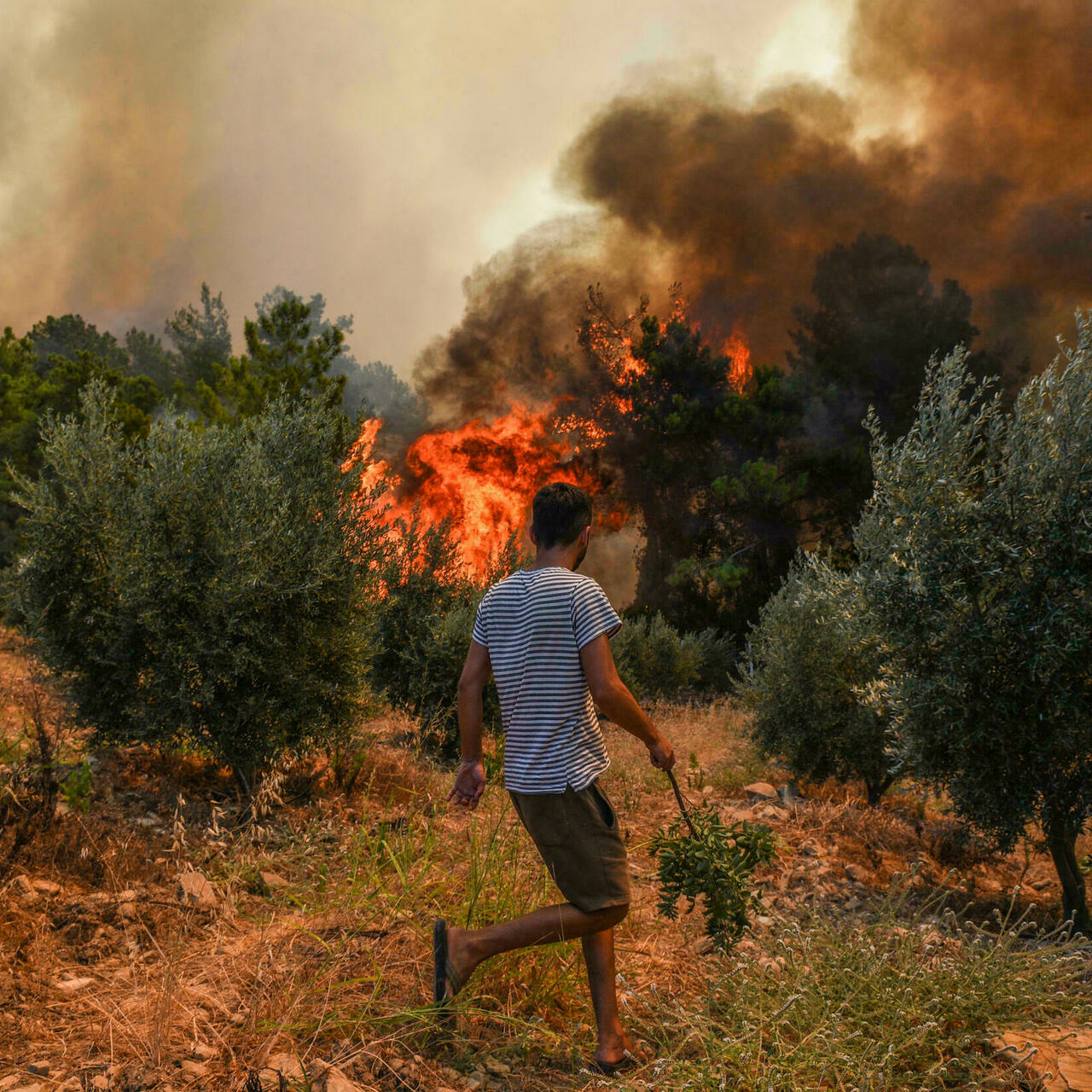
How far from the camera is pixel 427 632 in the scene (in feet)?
38.2

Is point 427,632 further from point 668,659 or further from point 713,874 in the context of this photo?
point 668,659

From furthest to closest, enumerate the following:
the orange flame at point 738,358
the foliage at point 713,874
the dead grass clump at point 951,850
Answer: the orange flame at point 738,358, the dead grass clump at point 951,850, the foliage at point 713,874

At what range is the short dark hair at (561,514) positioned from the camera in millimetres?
3531

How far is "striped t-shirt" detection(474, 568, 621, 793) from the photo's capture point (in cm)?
330

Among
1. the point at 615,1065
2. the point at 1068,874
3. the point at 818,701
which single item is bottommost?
the point at 1068,874

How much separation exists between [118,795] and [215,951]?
3.21 metres

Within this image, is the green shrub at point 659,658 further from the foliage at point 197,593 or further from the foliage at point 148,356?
the foliage at point 148,356

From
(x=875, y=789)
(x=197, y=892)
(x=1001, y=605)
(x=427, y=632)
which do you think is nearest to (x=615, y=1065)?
(x=197, y=892)

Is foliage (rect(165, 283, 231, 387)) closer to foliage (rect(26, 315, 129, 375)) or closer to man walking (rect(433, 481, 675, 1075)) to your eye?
foliage (rect(26, 315, 129, 375))

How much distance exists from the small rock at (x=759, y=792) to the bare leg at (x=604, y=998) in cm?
681

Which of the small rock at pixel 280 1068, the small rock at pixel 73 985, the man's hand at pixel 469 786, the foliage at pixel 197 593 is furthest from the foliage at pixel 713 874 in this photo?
the foliage at pixel 197 593

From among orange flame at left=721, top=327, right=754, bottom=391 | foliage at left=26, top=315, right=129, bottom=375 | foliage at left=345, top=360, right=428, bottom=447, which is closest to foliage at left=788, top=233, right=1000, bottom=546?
orange flame at left=721, top=327, right=754, bottom=391

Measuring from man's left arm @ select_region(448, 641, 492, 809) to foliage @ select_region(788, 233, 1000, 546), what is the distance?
22.3 m

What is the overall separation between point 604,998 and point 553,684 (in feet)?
4.35
